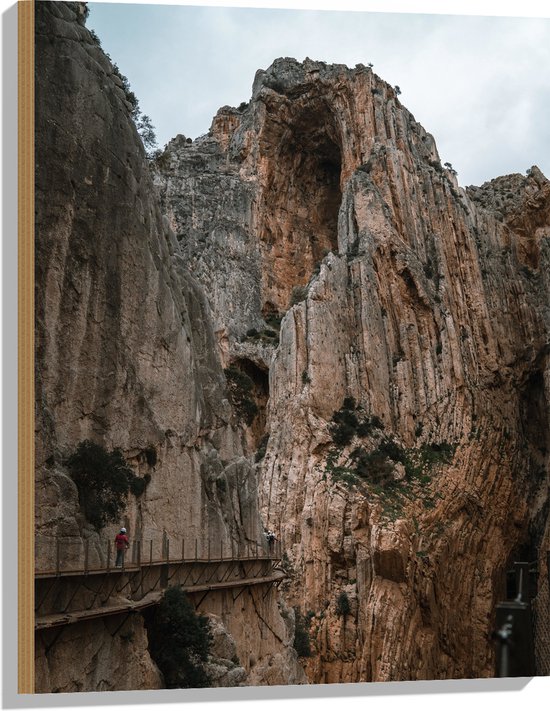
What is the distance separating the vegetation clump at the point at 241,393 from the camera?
45800 mm

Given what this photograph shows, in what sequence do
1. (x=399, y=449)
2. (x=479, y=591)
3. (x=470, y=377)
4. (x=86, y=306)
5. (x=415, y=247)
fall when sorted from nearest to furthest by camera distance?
(x=86, y=306) → (x=479, y=591) → (x=399, y=449) → (x=470, y=377) → (x=415, y=247)

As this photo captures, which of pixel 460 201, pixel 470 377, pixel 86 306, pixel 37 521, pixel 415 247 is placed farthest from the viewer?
pixel 460 201

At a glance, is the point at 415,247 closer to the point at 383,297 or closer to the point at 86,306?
the point at 383,297

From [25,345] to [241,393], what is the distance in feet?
106

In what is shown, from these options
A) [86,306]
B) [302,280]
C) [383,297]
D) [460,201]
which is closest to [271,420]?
[383,297]

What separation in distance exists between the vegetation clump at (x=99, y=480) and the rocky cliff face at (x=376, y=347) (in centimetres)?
1416

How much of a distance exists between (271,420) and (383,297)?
1040 centimetres

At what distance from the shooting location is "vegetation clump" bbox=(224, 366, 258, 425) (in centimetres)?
4580

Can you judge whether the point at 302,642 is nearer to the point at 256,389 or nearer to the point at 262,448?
the point at 262,448

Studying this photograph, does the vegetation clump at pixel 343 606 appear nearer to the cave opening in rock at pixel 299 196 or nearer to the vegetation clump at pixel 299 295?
the vegetation clump at pixel 299 295

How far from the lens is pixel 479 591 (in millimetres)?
40375

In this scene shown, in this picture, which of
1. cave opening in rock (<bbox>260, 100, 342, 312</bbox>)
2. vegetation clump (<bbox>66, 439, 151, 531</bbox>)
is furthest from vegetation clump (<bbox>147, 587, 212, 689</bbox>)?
cave opening in rock (<bbox>260, 100, 342, 312</bbox>)

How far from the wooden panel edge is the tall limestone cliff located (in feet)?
2.28

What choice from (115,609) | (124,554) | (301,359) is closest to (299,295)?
(301,359)
